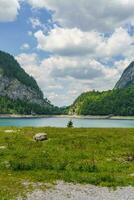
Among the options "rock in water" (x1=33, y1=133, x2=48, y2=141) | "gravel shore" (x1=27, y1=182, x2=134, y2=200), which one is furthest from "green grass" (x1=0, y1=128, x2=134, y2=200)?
"gravel shore" (x1=27, y1=182, x2=134, y2=200)

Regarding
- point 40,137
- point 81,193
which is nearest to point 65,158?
point 40,137

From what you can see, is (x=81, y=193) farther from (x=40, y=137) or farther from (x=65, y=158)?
(x=40, y=137)

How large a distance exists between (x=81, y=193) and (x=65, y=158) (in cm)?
1556

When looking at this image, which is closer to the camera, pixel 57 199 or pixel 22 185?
pixel 57 199

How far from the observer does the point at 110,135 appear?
6719cm

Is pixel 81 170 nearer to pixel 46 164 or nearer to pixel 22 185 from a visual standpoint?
pixel 46 164

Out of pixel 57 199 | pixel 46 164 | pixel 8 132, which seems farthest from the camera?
pixel 8 132

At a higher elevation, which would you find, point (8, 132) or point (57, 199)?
point (8, 132)

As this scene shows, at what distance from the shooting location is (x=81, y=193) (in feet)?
106

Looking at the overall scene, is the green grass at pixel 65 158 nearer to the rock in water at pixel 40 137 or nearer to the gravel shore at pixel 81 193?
the rock in water at pixel 40 137

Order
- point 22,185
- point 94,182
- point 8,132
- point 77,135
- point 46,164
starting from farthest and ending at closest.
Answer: point 8,132, point 77,135, point 46,164, point 94,182, point 22,185

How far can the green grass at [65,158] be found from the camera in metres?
36.8

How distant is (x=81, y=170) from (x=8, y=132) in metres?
30.7

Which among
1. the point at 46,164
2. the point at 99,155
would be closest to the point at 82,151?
the point at 99,155
